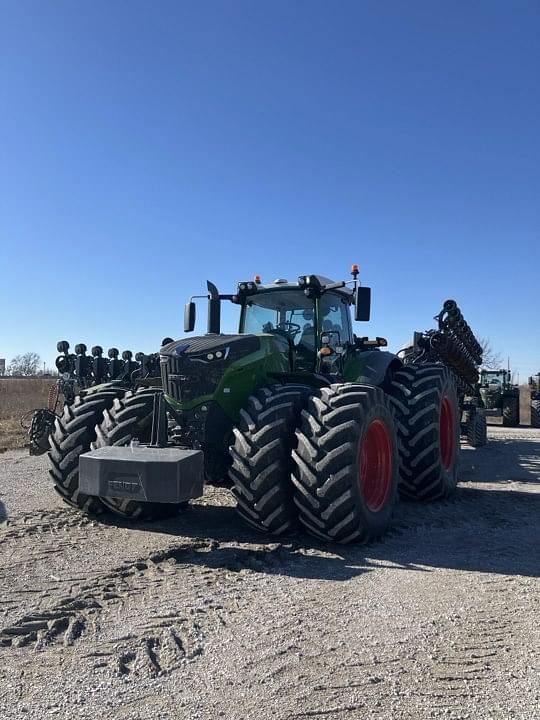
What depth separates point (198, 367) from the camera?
19.4 ft

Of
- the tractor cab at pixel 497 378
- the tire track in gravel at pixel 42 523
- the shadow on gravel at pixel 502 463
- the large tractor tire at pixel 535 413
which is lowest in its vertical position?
the tire track in gravel at pixel 42 523

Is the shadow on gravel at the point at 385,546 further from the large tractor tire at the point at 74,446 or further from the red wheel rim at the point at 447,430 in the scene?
the red wheel rim at the point at 447,430

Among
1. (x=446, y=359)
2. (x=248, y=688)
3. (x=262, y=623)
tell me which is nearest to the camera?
(x=248, y=688)

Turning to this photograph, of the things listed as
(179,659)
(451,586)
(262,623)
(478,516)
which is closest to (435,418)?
(478,516)

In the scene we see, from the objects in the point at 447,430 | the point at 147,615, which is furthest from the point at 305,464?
the point at 447,430

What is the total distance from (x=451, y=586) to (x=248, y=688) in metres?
2.10

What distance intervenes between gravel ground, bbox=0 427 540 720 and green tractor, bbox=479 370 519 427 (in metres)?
19.5

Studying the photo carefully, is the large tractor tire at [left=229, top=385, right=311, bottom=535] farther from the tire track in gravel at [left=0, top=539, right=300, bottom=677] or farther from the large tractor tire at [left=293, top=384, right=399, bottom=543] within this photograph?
the tire track in gravel at [left=0, top=539, right=300, bottom=677]

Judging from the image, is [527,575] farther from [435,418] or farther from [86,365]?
[86,365]

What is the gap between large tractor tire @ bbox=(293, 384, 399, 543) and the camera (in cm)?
508

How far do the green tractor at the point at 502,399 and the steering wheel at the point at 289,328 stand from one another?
1918cm

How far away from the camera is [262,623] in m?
3.75

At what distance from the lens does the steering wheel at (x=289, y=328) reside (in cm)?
750

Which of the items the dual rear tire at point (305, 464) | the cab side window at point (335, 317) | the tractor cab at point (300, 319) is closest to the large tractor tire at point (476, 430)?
the cab side window at point (335, 317)
